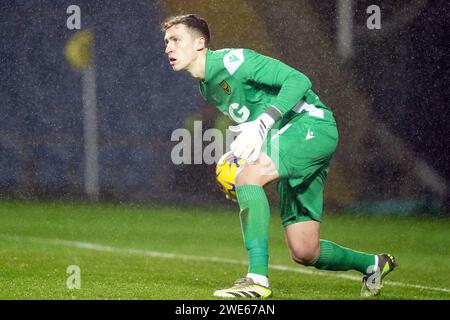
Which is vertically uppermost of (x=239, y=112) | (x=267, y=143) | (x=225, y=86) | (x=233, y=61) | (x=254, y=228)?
(x=233, y=61)

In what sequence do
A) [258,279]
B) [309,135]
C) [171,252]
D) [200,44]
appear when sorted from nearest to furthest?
[258,279] < [309,135] < [200,44] < [171,252]

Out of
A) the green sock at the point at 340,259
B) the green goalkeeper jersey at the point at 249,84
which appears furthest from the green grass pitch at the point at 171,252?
the green goalkeeper jersey at the point at 249,84

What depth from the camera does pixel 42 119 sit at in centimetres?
1376

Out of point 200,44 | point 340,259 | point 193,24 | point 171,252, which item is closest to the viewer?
point 200,44

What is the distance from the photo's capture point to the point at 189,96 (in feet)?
41.4

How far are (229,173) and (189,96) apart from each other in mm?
7392

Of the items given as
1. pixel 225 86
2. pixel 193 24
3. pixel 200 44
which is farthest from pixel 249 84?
pixel 193 24

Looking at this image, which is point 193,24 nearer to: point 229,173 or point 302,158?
point 229,173

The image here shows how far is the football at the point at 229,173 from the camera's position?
5.25 metres

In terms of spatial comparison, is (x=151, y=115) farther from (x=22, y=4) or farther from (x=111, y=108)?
(x=22, y=4)

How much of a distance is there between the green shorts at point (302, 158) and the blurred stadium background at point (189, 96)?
5.38m

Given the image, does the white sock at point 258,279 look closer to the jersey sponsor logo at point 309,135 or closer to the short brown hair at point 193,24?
the jersey sponsor logo at point 309,135

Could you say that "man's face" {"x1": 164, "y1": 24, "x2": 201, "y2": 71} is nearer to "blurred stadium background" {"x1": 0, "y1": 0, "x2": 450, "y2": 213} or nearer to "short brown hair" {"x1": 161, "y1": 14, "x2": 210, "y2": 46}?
"short brown hair" {"x1": 161, "y1": 14, "x2": 210, "y2": 46}

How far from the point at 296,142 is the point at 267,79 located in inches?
13.1
